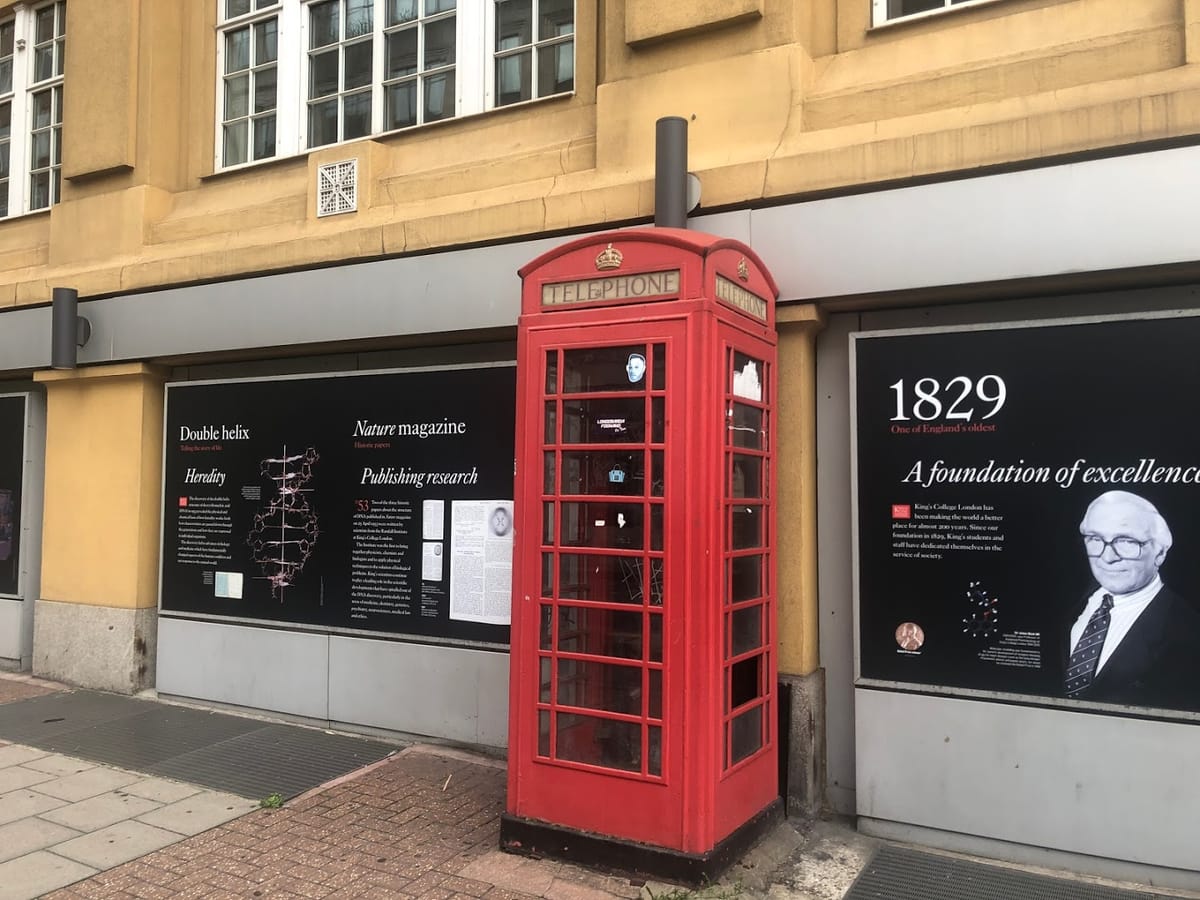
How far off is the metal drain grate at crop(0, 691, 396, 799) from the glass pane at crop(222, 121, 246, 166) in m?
4.61

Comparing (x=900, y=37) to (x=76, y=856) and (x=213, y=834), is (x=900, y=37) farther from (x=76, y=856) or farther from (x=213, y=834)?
(x=76, y=856)

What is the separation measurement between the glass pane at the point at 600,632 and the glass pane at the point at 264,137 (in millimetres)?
5364

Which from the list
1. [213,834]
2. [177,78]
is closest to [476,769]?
[213,834]

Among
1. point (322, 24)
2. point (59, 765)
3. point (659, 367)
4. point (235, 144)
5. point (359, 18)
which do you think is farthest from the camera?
point (235, 144)

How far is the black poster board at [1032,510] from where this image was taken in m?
4.22

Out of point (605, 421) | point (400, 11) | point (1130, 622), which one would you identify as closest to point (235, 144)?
point (400, 11)

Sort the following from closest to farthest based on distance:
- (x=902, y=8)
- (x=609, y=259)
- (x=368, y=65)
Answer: (x=609, y=259), (x=902, y=8), (x=368, y=65)

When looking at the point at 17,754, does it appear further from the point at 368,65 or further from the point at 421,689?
the point at 368,65

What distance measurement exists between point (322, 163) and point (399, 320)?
1.73 meters

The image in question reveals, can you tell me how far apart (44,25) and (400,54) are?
4.72 meters

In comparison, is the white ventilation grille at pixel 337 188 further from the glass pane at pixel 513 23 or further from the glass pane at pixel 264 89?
the glass pane at pixel 513 23

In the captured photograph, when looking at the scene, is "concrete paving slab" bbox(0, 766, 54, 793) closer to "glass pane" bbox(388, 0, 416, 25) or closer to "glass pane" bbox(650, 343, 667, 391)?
"glass pane" bbox(650, 343, 667, 391)

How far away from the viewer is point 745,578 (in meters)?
4.47

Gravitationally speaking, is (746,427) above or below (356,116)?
below
